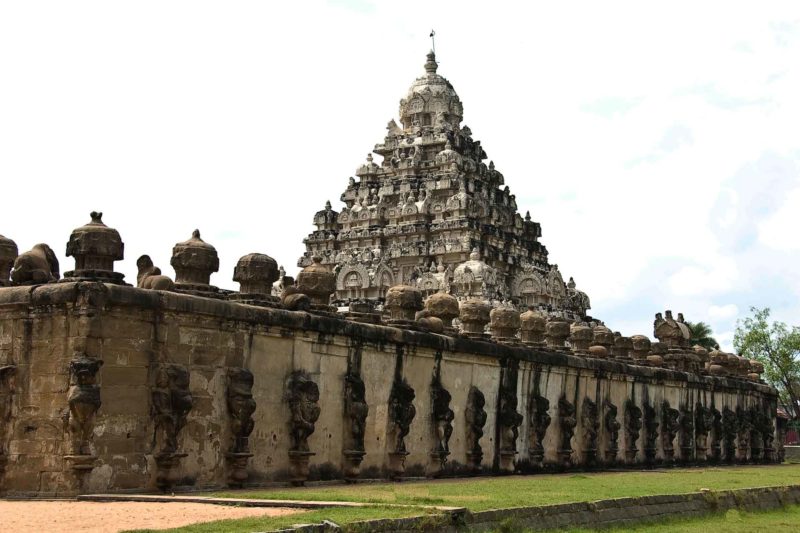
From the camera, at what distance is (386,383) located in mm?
24906

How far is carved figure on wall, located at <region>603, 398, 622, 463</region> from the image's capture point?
35.0 m

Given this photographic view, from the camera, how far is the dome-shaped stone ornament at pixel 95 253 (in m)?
19.0

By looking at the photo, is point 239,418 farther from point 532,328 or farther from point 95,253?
point 532,328

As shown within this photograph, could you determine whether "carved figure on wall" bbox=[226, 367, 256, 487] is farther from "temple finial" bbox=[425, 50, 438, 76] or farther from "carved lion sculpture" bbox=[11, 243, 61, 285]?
"temple finial" bbox=[425, 50, 438, 76]

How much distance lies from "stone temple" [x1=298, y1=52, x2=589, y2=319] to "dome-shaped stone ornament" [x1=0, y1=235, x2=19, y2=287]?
5310 centimetres

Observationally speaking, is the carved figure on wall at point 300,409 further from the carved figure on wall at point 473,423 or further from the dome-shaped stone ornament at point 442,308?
the carved figure on wall at point 473,423

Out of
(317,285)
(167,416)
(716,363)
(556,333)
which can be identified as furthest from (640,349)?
(167,416)

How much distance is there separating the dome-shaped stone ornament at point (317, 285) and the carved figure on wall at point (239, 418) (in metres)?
2.67

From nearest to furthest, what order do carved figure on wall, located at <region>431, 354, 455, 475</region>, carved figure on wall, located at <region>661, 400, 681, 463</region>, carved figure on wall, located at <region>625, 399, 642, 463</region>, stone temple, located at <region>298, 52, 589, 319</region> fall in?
carved figure on wall, located at <region>431, 354, 455, 475</region>, carved figure on wall, located at <region>625, 399, 642, 463</region>, carved figure on wall, located at <region>661, 400, 681, 463</region>, stone temple, located at <region>298, 52, 589, 319</region>

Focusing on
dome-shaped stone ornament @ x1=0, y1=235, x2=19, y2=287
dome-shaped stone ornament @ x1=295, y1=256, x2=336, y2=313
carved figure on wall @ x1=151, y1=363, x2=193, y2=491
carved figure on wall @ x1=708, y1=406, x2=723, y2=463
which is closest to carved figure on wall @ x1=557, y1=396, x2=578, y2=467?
dome-shaped stone ornament @ x1=295, y1=256, x2=336, y2=313

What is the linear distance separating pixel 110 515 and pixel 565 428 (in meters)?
18.6

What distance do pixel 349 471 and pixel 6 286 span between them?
6883 mm

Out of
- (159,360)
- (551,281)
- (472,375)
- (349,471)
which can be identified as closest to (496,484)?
(349,471)

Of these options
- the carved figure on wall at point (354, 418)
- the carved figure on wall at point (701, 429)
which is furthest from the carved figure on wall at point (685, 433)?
the carved figure on wall at point (354, 418)
